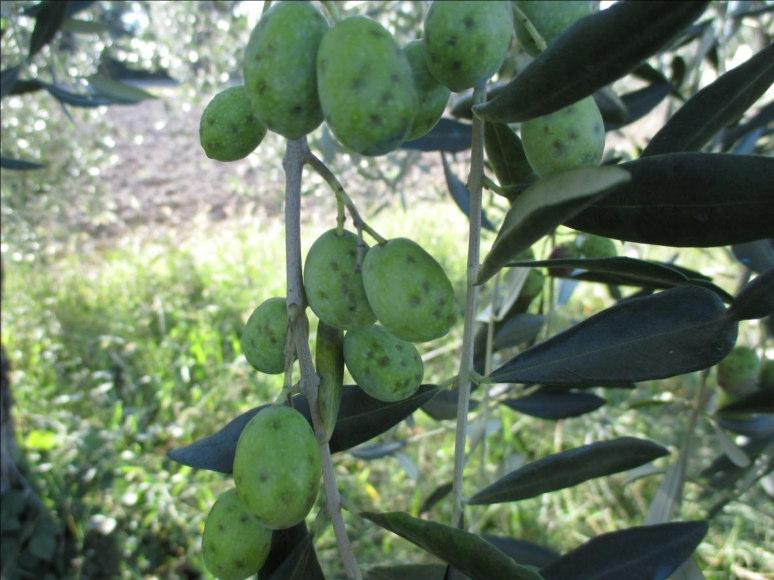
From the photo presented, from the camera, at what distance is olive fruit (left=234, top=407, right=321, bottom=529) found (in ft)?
1.79

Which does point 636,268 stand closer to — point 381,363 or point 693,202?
point 693,202

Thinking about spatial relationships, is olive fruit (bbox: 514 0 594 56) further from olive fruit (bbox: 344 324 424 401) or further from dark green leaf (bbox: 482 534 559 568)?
dark green leaf (bbox: 482 534 559 568)

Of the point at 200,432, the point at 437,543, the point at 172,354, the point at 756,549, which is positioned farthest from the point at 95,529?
the point at 437,543

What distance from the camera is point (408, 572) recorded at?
74cm

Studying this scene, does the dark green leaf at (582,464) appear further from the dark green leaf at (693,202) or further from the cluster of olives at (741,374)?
the cluster of olives at (741,374)

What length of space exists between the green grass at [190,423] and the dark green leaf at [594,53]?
0.94 metres

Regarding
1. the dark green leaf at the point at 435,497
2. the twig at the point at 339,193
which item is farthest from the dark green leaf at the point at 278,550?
the dark green leaf at the point at 435,497

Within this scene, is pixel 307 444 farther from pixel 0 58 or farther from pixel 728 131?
pixel 0 58

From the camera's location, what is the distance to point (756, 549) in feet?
7.74

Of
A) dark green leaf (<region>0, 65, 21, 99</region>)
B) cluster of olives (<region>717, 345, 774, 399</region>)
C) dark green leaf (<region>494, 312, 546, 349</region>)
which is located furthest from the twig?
dark green leaf (<region>0, 65, 21, 99</region>)

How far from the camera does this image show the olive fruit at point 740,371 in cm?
119

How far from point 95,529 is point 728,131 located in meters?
2.22

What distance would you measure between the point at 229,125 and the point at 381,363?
0.76 ft

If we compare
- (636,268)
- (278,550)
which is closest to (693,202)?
(636,268)
